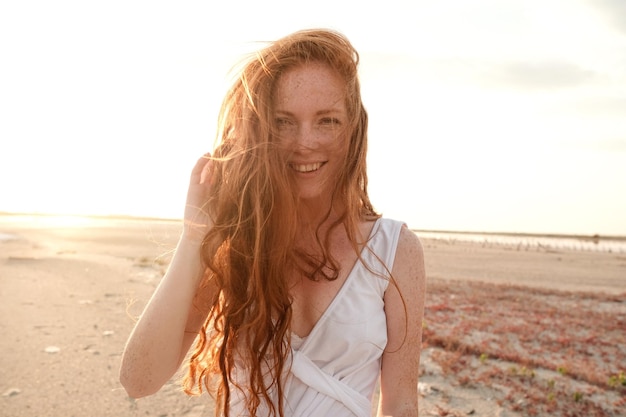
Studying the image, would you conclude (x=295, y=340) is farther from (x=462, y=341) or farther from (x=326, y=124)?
(x=462, y=341)

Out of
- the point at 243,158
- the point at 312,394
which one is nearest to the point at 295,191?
the point at 243,158

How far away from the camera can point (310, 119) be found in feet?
8.57

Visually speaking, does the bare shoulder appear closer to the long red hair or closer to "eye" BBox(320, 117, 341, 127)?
the long red hair

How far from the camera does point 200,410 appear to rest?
5.36m

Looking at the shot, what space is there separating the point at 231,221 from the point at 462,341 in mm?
6885

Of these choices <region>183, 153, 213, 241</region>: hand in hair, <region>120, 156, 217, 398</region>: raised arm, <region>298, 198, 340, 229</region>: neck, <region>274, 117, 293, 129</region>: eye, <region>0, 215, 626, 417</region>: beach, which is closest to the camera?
<region>120, 156, 217, 398</region>: raised arm

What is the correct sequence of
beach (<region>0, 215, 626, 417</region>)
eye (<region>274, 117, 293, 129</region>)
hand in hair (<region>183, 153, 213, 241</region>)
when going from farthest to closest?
beach (<region>0, 215, 626, 417</region>), eye (<region>274, 117, 293, 129</region>), hand in hair (<region>183, 153, 213, 241</region>)

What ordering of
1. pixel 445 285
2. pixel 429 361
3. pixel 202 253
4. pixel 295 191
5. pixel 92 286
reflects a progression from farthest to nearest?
pixel 445 285, pixel 92 286, pixel 429 361, pixel 295 191, pixel 202 253

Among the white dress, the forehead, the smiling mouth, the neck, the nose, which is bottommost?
the white dress

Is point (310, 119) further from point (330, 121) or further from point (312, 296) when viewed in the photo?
point (312, 296)

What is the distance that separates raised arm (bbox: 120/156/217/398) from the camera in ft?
7.97

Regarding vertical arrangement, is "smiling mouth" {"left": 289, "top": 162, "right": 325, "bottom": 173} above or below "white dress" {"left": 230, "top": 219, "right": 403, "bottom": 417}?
above

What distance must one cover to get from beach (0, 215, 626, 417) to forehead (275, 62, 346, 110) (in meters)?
1.01

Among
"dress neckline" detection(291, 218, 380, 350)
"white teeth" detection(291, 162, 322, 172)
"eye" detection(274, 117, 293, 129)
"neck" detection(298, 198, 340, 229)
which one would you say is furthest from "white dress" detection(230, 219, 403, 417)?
"eye" detection(274, 117, 293, 129)
